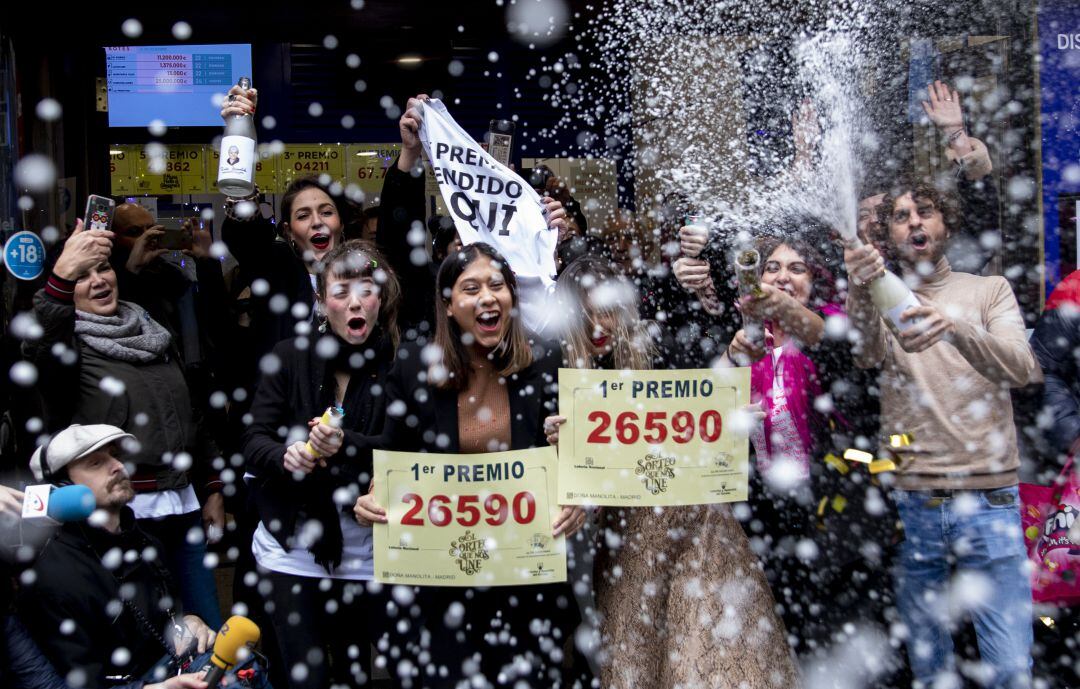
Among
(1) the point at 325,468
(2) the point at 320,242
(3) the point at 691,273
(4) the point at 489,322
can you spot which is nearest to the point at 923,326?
(3) the point at 691,273

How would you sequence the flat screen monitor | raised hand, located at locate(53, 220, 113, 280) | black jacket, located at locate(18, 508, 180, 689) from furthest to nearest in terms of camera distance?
the flat screen monitor
raised hand, located at locate(53, 220, 113, 280)
black jacket, located at locate(18, 508, 180, 689)

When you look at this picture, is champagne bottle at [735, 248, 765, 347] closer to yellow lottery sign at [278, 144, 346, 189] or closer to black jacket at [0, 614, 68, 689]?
black jacket at [0, 614, 68, 689]

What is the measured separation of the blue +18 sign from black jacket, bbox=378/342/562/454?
1.99m

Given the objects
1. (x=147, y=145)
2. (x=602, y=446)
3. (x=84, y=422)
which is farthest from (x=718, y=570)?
(x=147, y=145)

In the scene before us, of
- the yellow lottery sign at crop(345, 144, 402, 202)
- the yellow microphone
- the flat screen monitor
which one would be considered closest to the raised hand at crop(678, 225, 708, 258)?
the yellow microphone

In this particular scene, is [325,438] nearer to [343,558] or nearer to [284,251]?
[343,558]

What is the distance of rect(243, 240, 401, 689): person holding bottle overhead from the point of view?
3715 mm

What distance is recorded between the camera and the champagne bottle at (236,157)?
13.7ft

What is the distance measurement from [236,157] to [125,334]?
2.86 ft

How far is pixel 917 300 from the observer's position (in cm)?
356

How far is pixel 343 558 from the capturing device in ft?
12.4

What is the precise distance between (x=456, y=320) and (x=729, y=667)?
1.46 meters

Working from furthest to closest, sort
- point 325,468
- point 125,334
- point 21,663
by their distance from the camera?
point 125,334 < point 325,468 < point 21,663

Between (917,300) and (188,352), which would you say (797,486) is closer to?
(917,300)
